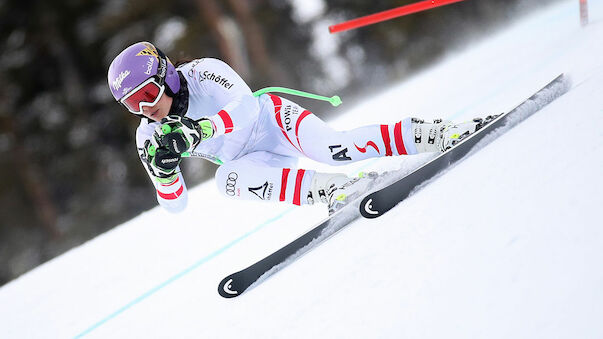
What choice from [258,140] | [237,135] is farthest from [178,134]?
[258,140]

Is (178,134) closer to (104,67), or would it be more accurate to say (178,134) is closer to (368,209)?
(368,209)

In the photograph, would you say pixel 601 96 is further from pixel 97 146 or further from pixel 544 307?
pixel 97 146

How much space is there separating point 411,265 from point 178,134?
959mm

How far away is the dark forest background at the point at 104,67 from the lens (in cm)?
1105

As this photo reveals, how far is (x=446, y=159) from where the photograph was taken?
2.08 metres

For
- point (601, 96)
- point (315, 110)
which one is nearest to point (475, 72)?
point (601, 96)

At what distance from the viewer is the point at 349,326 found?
1367 millimetres

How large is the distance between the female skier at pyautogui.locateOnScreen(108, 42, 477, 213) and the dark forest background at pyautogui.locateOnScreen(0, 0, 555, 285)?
8226 mm

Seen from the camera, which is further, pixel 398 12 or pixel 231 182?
pixel 398 12

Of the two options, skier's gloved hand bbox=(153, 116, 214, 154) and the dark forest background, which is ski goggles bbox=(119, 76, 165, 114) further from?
the dark forest background

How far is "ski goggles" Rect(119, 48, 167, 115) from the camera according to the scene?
2.21m

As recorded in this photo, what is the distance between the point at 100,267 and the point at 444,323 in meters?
2.32

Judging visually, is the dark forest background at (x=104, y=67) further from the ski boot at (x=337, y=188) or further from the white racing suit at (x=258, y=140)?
the ski boot at (x=337, y=188)

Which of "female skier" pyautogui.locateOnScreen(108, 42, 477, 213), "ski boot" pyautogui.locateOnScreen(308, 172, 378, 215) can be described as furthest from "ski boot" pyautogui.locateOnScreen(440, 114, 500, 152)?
"ski boot" pyautogui.locateOnScreen(308, 172, 378, 215)
